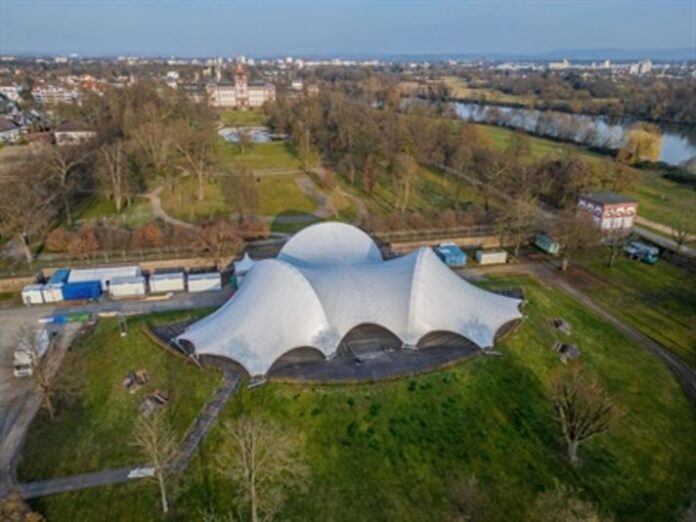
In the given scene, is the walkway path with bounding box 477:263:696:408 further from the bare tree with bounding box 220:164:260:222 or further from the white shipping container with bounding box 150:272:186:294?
the bare tree with bounding box 220:164:260:222

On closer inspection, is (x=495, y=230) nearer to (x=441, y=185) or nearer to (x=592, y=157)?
(x=441, y=185)

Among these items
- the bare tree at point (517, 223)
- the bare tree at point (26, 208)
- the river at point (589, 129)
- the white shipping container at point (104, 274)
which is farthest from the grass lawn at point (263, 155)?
the river at point (589, 129)

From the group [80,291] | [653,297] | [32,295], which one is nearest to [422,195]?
[653,297]

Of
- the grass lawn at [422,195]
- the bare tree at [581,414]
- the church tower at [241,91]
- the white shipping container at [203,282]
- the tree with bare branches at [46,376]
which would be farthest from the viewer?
the church tower at [241,91]

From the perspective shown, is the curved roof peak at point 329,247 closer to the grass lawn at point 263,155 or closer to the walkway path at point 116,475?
the walkway path at point 116,475

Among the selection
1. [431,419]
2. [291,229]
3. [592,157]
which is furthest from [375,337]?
[592,157]

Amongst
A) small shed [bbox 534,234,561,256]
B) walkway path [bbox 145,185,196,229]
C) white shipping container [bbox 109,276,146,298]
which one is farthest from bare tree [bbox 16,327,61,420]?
small shed [bbox 534,234,561,256]

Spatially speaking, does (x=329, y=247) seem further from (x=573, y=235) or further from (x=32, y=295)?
(x=32, y=295)
